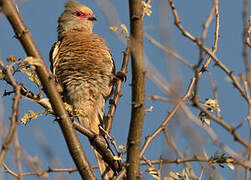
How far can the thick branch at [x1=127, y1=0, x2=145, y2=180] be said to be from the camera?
2.93 meters

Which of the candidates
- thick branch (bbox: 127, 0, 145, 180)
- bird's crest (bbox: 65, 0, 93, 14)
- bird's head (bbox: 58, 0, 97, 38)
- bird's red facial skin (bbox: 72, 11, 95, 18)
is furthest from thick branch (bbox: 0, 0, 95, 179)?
bird's crest (bbox: 65, 0, 93, 14)

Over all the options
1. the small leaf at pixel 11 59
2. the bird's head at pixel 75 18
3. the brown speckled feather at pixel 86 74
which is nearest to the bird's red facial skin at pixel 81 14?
the bird's head at pixel 75 18

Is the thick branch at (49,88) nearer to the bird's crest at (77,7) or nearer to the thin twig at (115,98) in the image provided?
the thin twig at (115,98)

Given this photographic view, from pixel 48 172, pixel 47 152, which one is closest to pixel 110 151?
pixel 48 172

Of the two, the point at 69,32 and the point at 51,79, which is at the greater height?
the point at 69,32

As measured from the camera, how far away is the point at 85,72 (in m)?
6.31

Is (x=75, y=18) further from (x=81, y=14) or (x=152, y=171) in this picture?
(x=152, y=171)

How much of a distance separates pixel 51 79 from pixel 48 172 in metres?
1.04

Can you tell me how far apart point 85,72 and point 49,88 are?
Answer: 3114 mm

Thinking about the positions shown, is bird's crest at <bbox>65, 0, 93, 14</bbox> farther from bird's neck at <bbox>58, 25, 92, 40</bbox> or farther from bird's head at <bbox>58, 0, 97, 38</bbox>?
bird's neck at <bbox>58, 25, 92, 40</bbox>

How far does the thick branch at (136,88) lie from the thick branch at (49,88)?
45 cm

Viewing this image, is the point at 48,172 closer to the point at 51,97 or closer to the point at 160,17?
the point at 51,97

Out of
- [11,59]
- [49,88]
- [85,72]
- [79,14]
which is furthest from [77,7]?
[49,88]

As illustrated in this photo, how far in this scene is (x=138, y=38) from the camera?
9.69 feet
